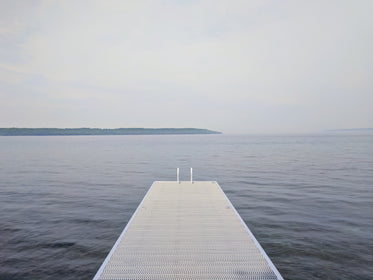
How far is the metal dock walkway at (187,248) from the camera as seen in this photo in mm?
6852

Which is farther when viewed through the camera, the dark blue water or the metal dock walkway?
the dark blue water

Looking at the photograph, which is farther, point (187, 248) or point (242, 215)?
point (242, 215)

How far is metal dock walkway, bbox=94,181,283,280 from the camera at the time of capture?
6.85 m

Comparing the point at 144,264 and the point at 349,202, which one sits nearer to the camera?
the point at 144,264

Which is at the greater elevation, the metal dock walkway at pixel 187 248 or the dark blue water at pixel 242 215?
the metal dock walkway at pixel 187 248

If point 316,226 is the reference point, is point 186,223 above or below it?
above

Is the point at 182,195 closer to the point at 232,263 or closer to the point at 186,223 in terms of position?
the point at 186,223

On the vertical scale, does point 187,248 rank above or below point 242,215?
above

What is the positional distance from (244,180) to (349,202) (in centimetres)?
1060

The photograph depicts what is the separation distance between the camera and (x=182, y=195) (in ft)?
54.3

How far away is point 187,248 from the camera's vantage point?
8391mm

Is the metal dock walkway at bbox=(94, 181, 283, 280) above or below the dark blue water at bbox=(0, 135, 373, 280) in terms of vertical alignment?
above

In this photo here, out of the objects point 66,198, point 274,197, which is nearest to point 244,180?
point 274,197

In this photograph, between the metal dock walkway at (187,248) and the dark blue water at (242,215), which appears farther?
the dark blue water at (242,215)
